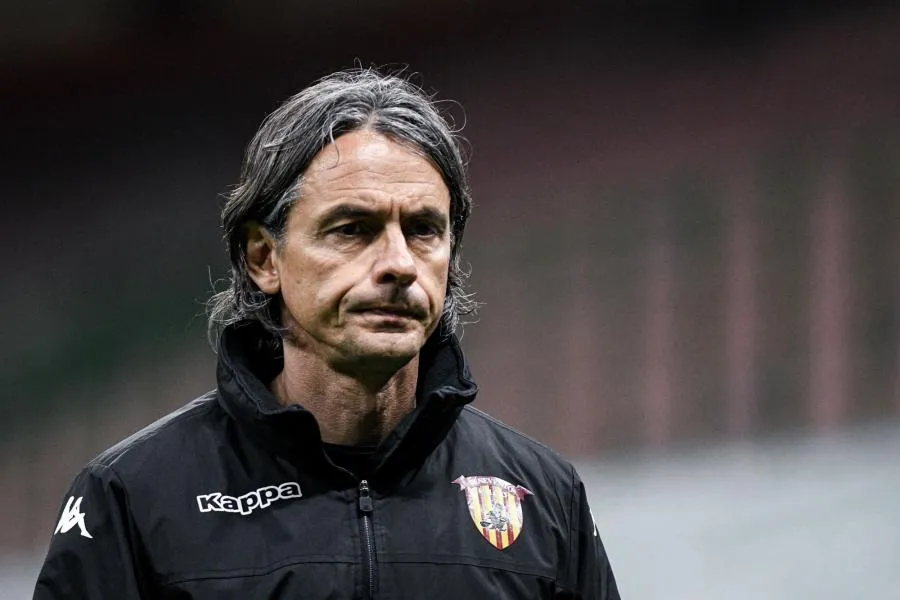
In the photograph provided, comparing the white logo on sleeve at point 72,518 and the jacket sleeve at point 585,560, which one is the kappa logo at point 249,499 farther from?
the jacket sleeve at point 585,560

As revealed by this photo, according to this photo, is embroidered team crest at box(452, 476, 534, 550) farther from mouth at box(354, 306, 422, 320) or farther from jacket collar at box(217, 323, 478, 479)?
mouth at box(354, 306, 422, 320)

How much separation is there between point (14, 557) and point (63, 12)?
5.18ft

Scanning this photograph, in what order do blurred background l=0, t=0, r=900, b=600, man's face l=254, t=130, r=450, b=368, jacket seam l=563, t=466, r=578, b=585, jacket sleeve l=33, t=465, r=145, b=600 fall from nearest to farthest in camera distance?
jacket sleeve l=33, t=465, r=145, b=600
man's face l=254, t=130, r=450, b=368
jacket seam l=563, t=466, r=578, b=585
blurred background l=0, t=0, r=900, b=600

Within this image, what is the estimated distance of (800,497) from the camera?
3.35 m

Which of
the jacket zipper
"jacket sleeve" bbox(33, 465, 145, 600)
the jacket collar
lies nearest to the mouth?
the jacket collar

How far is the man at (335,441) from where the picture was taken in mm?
1614

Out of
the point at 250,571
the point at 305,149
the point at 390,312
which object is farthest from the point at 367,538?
the point at 305,149

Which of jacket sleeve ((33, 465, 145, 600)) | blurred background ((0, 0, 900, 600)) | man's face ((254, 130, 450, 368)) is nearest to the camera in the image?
jacket sleeve ((33, 465, 145, 600))

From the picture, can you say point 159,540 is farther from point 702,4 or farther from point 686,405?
point 702,4

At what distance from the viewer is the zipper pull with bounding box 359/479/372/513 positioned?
5.42 ft

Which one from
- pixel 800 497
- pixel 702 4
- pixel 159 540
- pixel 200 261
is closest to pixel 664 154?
pixel 702 4

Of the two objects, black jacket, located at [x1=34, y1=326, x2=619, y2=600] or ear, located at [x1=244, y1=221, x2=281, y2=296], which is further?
ear, located at [x1=244, y1=221, x2=281, y2=296]

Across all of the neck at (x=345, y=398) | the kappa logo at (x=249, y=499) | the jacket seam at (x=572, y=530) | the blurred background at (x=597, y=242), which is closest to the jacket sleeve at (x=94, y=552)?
the kappa logo at (x=249, y=499)

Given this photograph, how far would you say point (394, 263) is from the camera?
1.67m
